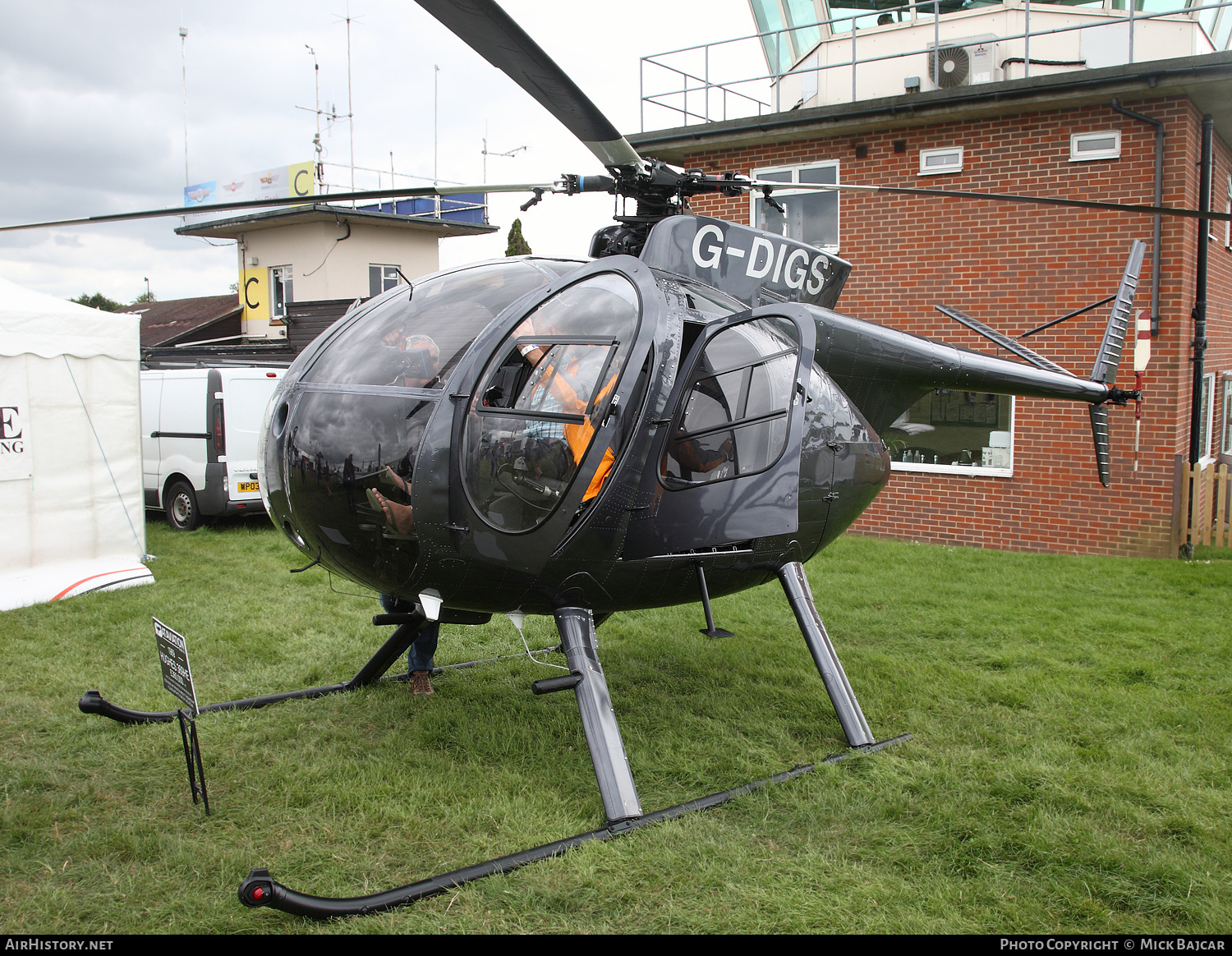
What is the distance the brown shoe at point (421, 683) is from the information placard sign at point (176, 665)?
1.77m

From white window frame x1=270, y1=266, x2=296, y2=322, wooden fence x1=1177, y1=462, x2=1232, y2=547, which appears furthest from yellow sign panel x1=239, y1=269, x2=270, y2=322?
wooden fence x1=1177, y1=462, x2=1232, y2=547

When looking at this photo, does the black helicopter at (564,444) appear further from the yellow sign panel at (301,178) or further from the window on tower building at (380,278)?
the yellow sign panel at (301,178)

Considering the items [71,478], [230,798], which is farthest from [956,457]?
[71,478]

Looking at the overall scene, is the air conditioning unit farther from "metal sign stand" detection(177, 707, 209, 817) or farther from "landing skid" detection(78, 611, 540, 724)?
"metal sign stand" detection(177, 707, 209, 817)

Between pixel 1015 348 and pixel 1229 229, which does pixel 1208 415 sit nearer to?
pixel 1229 229

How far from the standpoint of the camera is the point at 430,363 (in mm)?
→ 3760

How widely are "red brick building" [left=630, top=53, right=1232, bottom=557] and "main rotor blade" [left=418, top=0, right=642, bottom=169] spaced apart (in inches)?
279

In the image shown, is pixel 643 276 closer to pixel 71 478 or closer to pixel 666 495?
pixel 666 495

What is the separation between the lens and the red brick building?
923cm

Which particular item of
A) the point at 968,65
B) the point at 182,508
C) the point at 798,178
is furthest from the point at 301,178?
the point at 968,65

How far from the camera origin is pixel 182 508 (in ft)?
38.6

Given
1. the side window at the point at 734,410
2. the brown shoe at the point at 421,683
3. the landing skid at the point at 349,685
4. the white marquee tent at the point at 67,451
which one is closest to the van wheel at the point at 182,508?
the white marquee tent at the point at 67,451

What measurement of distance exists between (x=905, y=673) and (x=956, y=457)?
534 centimetres
